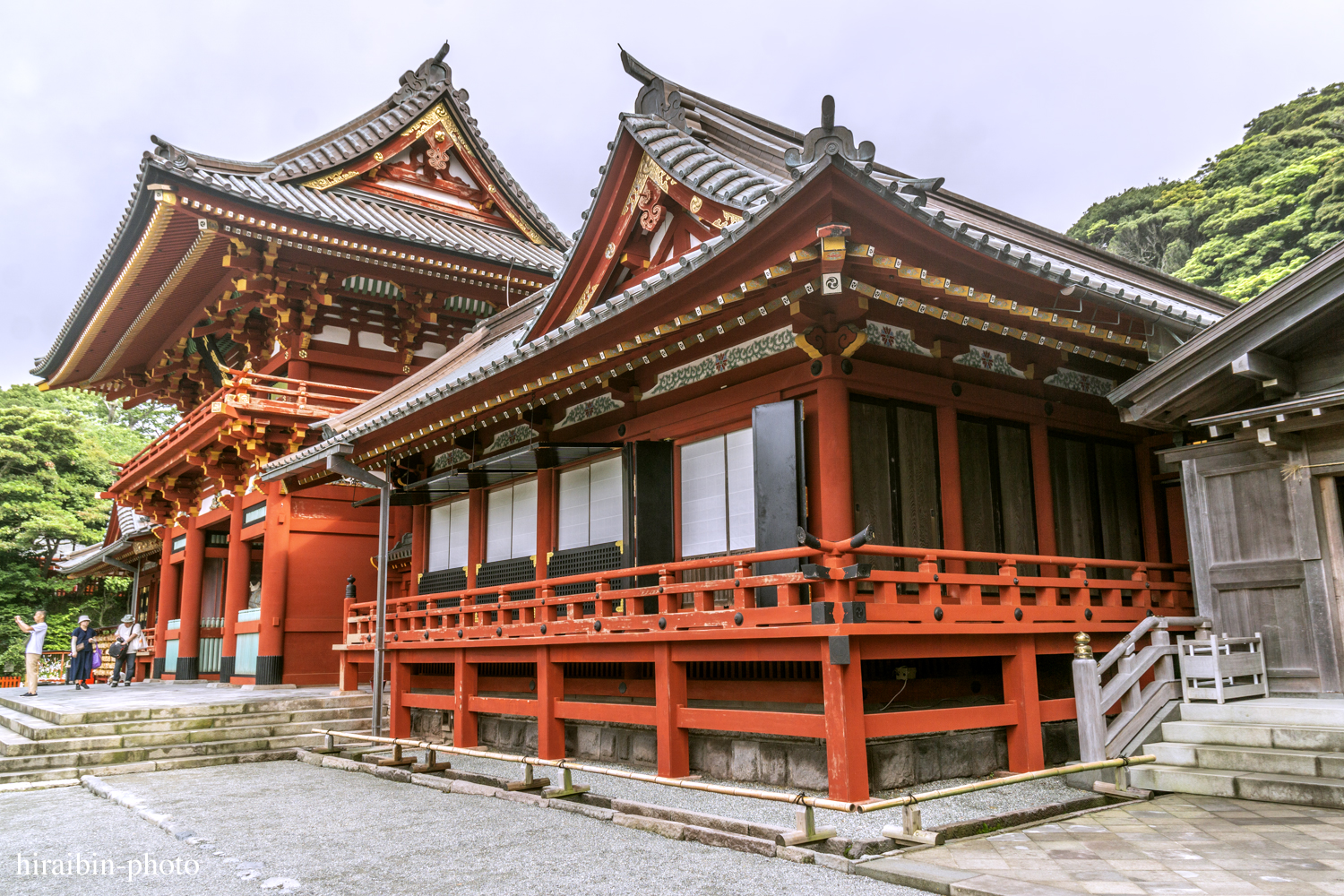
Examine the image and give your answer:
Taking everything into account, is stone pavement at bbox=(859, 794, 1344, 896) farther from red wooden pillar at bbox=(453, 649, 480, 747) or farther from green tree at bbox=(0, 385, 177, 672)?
green tree at bbox=(0, 385, 177, 672)

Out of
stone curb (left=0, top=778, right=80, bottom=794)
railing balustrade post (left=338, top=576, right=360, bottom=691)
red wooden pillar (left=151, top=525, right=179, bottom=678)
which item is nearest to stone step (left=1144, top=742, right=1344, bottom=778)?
railing balustrade post (left=338, top=576, right=360, bottom=691)

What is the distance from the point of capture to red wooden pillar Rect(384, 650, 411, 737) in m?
12.8

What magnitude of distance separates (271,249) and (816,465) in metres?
12.6

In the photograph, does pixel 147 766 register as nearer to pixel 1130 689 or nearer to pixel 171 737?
pixel 171 737

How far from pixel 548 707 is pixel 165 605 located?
18.0 m

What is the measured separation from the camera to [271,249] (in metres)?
16.9

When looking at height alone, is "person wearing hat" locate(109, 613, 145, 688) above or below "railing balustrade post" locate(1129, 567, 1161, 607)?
below

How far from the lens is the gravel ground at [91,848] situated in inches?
226

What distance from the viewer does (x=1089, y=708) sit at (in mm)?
7699

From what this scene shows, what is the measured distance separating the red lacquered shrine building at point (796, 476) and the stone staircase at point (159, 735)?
5.50ft

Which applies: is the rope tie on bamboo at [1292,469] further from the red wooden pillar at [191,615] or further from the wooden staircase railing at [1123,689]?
the red wooden pillar at [191,615]

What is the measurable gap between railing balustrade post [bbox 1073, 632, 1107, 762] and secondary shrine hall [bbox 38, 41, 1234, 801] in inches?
14.3

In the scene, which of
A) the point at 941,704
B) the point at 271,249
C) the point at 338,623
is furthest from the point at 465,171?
the point at 941,704

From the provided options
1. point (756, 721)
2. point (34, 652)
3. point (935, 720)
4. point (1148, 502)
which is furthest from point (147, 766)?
point (1148, 502)
